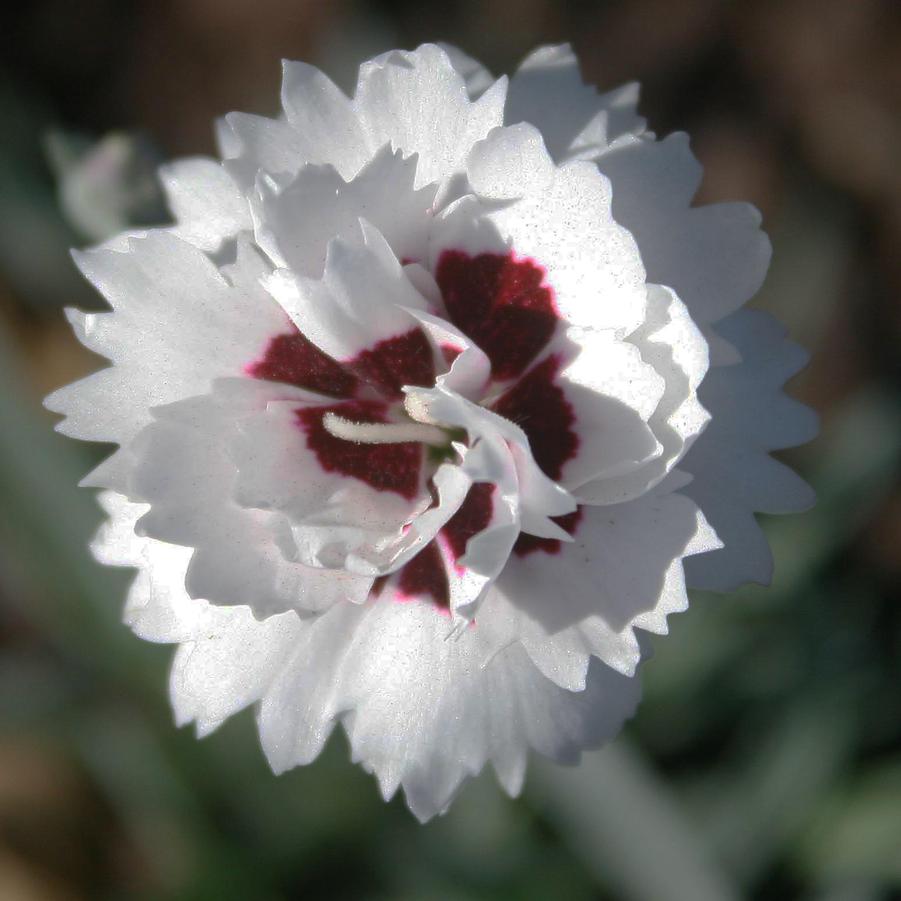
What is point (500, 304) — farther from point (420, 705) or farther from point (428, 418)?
point (420, 705)

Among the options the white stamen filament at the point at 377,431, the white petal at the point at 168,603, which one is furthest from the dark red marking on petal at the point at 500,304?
the white petal at the point at 168,603

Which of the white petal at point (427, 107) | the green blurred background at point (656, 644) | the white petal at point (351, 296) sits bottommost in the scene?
the green blurred background at point (656, 644)

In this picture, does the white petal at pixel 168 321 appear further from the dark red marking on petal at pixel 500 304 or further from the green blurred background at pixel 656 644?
the green blurred background at pixel 656 644

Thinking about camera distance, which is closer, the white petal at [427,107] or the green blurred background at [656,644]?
the white petal at [427,107]

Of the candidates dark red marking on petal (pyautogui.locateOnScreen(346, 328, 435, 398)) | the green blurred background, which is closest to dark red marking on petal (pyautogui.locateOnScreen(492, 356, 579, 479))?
dark red marking on petal (pyautogui.locateOnScreen(346, 328, 435, 398))

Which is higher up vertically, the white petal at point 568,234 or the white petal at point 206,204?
the white petal at point 568,234

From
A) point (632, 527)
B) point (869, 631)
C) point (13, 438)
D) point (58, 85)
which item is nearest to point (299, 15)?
→ point (58, 85)
